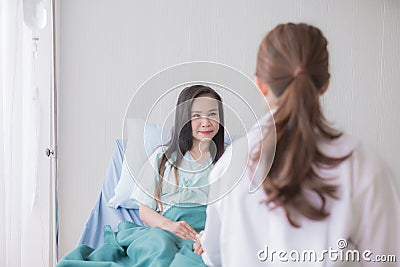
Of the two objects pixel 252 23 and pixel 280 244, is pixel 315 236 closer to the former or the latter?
pixel 280 244

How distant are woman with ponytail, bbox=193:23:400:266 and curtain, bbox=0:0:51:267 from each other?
841 mm

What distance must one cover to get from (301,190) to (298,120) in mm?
163

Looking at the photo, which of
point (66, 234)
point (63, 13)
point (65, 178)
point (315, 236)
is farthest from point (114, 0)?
point (315, 236)

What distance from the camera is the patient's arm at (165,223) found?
171 cm

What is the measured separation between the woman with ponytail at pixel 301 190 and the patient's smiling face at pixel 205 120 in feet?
0.48

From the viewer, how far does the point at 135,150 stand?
1.80m

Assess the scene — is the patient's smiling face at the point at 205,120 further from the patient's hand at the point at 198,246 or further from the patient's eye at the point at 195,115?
the patient's hand at the point at 198,246

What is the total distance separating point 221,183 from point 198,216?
15cm

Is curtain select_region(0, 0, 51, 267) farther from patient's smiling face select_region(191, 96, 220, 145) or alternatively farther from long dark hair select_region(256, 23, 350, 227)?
long dark hair select_region(256, 23, 350, 227)

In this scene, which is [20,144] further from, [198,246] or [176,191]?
[198,246]

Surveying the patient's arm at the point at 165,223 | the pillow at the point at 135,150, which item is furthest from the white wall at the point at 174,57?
the patient's arm at the point at 165,223

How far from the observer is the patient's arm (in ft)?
5.62

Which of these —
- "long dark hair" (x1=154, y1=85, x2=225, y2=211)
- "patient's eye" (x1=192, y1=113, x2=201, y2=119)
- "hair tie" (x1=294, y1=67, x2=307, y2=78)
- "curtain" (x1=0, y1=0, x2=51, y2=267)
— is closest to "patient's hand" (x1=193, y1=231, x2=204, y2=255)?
"long dark hair" (x1=154, y1=85, x2=225, y2=211)

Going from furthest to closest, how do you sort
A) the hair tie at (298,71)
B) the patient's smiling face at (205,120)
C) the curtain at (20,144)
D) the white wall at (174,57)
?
the curtain at (20,144)
the patient's smiling face at (205,120)
the white wall at (174,57)
the hair tie at (298,71)
